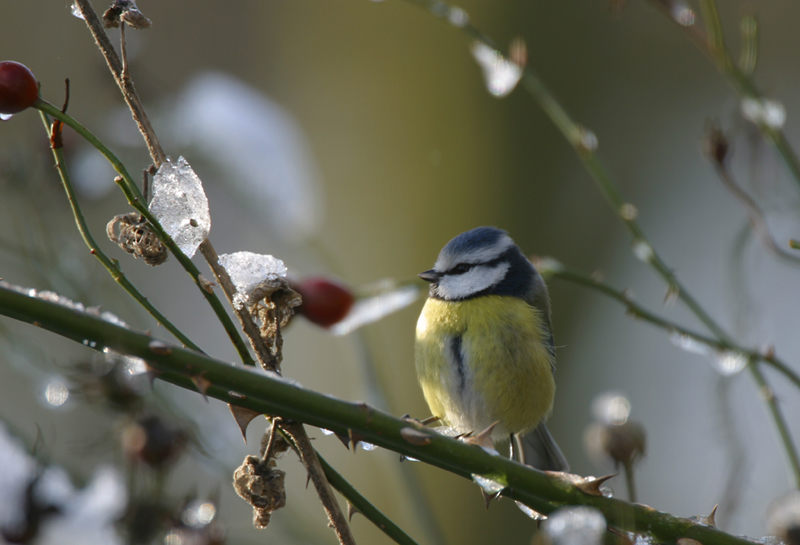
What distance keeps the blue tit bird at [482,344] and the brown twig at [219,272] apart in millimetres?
1373

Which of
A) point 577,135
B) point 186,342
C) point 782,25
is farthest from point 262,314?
point 782,25

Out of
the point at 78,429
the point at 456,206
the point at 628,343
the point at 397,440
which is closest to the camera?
the point at 397,440

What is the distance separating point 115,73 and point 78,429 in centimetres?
380

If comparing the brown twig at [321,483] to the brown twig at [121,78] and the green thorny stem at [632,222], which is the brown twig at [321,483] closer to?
the brown twig at [121,78]

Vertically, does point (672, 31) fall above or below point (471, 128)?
above

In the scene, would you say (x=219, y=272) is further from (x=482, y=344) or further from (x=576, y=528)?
(x=482, y=344)

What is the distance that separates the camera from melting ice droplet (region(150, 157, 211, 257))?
93 cm

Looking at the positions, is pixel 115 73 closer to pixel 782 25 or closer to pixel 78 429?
pixel 78 429

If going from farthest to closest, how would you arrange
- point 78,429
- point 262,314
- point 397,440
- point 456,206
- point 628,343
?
point 628,343 < point 456,206 < point 78,429 < point 262,314 < point 397,440

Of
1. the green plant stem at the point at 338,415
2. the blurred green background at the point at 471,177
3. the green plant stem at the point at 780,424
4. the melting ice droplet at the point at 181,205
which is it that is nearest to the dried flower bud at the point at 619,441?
the green plant stem at the point at 780,424

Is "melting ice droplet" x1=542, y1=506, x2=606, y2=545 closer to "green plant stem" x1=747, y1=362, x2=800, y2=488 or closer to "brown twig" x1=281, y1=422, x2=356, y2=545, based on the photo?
"brown twig" x1=281, y1=422, x2=356, y2=545

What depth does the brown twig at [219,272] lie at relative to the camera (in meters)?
0.80

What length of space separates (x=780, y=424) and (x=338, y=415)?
34.4 inches

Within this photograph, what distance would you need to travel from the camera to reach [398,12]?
5.07m
